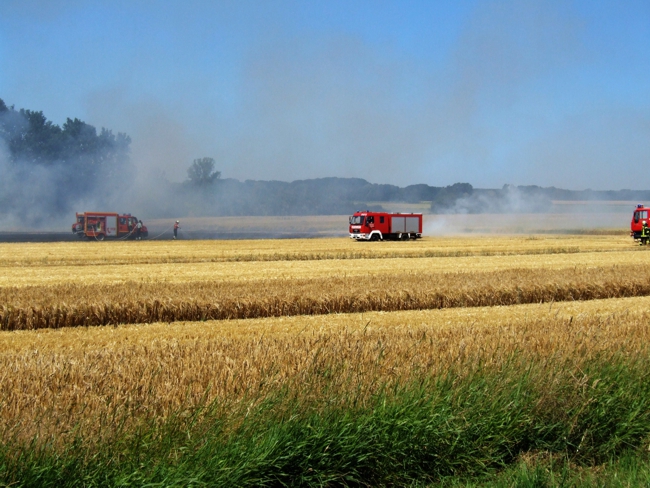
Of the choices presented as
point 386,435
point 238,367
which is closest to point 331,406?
point 386,435

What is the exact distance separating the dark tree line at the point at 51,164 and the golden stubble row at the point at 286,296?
82296mm

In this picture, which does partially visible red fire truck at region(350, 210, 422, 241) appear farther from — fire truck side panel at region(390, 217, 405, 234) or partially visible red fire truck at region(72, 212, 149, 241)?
partially visible red fire truck at region(72, 212, 149, 241)

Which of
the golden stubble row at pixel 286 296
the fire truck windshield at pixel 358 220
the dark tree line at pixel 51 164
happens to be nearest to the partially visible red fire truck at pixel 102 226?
the fire truck windshield at pixel 358 220

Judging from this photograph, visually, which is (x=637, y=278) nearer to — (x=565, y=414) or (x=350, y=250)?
(x=565, y=414)

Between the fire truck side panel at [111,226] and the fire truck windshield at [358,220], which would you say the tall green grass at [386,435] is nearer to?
the fire truck windshield at [358,220]

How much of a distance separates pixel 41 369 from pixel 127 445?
2469mm

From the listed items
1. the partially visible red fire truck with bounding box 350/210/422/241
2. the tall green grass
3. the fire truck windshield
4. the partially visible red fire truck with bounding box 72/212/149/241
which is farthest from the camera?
the partially visible red fire truck with bounding box 72/212/149/241

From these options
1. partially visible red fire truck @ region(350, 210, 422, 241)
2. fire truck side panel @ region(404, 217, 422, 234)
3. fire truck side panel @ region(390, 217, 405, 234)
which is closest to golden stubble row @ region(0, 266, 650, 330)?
partially visible red fire truck @ region(350, 210, 422, 241)

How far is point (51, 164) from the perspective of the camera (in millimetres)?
97562

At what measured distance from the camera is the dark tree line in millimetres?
93688

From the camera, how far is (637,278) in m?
22.2

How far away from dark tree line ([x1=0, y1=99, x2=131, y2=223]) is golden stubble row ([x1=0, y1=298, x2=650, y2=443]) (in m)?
89.8

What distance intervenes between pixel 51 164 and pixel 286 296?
89.5 meters

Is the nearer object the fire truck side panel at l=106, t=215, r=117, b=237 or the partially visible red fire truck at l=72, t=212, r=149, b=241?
the partially visible red fire truck at l=72, t=212, r=149, b=241
